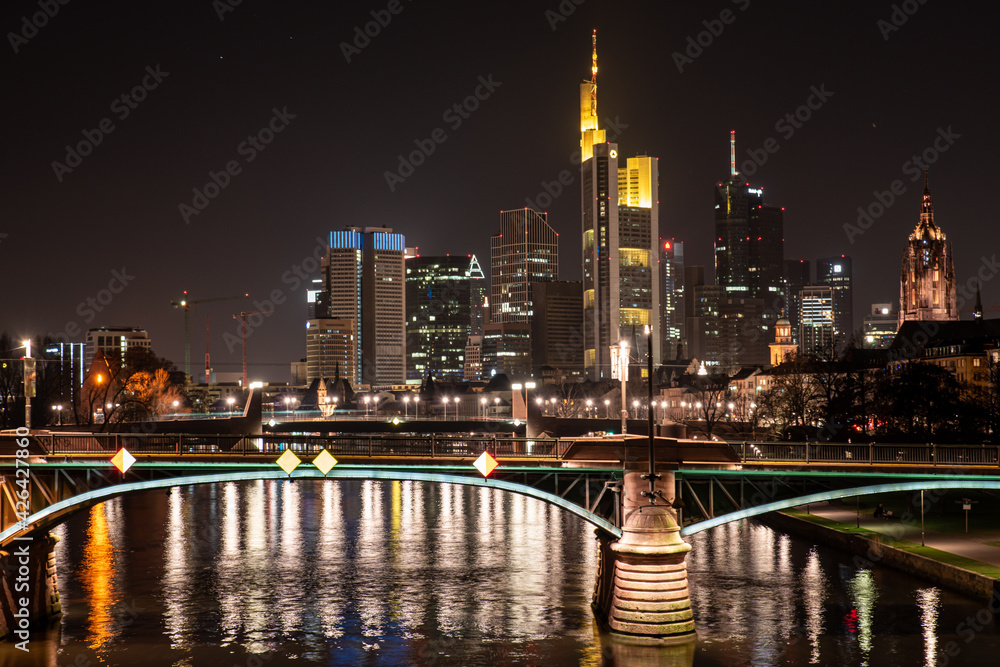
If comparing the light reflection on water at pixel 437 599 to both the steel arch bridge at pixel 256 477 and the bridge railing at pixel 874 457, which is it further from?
the bridge railing at pixel 874 457

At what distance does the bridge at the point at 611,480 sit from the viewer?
142ft

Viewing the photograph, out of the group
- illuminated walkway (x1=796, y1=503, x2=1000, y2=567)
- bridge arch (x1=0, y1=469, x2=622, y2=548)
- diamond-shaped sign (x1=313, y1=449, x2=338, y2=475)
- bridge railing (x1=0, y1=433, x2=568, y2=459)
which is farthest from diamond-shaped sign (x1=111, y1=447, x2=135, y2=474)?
illuminated walkway (x1=796, y1=503, x2=1000, y2=567)

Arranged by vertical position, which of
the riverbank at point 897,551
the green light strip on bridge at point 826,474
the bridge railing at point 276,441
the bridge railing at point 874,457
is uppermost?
the bridge railing at point 276,441

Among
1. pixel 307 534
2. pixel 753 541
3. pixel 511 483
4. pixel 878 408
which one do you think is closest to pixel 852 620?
pixel 511 483

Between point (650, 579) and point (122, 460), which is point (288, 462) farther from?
point (650, 579)

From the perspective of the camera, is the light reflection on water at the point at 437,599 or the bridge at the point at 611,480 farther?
the bridge at the point at 611,480

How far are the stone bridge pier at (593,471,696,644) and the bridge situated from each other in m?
0.05

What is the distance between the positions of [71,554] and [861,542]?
47.0m

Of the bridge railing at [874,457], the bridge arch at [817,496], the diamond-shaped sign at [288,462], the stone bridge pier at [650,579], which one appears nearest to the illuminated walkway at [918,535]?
the bridge railing at [874,457]

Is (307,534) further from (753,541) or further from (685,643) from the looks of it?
(685,643)

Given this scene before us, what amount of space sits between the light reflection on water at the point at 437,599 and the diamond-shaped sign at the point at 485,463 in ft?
22.9

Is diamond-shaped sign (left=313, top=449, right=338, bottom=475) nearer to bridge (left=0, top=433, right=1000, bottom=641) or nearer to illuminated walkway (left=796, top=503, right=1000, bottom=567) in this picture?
bridge (left=0, top=433, right=1000, bottom=641)

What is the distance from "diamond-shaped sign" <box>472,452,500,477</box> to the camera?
147 feet

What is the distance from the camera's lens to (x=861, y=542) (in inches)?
2415
